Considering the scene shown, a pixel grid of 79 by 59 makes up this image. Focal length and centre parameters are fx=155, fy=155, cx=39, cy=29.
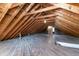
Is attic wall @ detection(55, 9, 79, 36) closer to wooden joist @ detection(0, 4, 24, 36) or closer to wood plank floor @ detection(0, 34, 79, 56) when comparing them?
wood plank floor @ detection(0, 34, 79, 56)

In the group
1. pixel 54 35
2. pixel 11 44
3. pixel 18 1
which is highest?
pixel 18 1

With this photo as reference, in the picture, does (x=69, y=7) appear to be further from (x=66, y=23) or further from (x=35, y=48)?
(x=35, y=48)

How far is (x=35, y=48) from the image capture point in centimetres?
200

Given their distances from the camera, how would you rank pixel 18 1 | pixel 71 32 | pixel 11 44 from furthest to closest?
1. pixel 11 44
2. pixel 71 32
3. pixel 18 1

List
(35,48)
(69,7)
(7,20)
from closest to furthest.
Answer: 1. (69,7)
2. (35,48)
3. (7,20)

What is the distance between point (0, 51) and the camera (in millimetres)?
2004

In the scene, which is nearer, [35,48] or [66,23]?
[66,23]

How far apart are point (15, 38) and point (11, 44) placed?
14 centimetres

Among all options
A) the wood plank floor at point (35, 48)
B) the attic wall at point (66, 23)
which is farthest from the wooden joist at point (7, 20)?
the attic wall at point (66, 23)

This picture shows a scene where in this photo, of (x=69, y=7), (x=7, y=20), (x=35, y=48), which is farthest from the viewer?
(x=7, y=20)

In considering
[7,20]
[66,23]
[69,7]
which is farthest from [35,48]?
[7,20]

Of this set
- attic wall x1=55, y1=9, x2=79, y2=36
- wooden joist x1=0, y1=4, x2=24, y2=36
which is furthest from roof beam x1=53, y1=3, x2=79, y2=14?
wooden joist x1=0, y1=4, x2=24, y2=36

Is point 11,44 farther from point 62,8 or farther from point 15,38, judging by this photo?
point 62,8

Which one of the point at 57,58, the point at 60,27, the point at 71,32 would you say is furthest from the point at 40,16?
the point at 57,58
